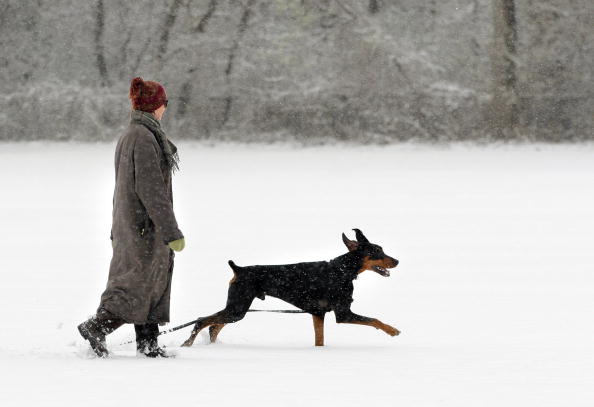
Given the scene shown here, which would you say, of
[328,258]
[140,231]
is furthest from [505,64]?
[140,231]

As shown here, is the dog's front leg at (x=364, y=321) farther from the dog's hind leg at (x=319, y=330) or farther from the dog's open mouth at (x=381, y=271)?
the dog's open mouth at (x=381, y=271)

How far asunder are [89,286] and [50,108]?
9785 millimetres

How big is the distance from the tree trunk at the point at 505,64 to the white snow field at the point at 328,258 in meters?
0.67

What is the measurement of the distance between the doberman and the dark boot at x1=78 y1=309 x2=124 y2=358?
2.65 ft

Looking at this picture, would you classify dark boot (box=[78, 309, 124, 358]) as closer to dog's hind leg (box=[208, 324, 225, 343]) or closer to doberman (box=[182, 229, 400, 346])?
doberman (box=[182, 229, 400, 346])

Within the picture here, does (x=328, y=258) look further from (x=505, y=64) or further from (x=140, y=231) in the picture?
(x=505, y=64)

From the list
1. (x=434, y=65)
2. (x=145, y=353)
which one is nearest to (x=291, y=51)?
(x=434, y=65)

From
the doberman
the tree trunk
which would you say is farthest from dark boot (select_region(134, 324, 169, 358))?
the tree trunk

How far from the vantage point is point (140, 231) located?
538 centimetres

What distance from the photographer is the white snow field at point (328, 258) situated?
15.6 feet

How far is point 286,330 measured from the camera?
23.4ft

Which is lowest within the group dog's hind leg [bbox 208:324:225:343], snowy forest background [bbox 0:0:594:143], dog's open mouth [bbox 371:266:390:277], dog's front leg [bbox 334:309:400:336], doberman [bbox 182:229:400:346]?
dog's hind leg [bbox 208:324:225:343]

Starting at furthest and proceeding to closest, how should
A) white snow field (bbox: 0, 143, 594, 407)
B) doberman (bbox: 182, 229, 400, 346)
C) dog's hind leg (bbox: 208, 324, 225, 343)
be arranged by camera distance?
dog's hind leg (bbox: 208, 324, 225, 343) → doberman (bbox: 182, 229, 400, 346) → white snow field (bbox: 0, 143, 594, 407)

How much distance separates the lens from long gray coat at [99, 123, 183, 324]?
17.3 ft
